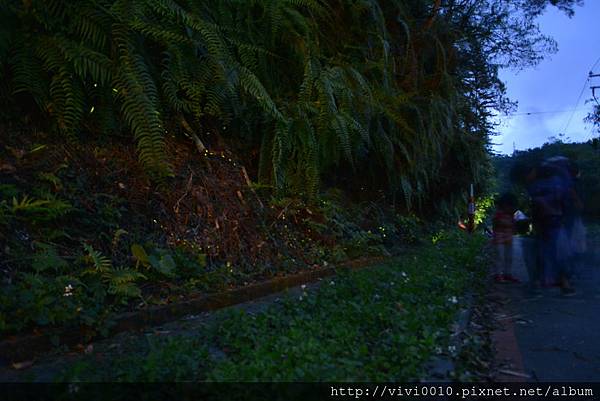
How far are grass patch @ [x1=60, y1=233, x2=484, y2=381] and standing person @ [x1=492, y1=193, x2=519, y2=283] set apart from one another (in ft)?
9.35

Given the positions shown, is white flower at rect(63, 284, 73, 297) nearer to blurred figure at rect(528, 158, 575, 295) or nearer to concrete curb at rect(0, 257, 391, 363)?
concrete curb at rect(0, 257, 391, 363)

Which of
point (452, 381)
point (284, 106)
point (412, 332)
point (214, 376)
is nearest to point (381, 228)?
point (284, 106)

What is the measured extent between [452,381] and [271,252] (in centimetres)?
361

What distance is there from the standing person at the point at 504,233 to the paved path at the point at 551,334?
0.74 metres

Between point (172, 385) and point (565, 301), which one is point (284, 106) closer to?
point (565, 301)

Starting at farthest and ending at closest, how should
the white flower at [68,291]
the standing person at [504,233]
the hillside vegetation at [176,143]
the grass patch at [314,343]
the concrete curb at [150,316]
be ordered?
the standing person at [504,233], the hillside vegetation at [176,143], the white flower at [68,291], the concrete curb at [150,316], the grass patch at [314,343]

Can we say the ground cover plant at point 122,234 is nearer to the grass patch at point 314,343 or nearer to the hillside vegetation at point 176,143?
the hillside vegetation at point 176,143

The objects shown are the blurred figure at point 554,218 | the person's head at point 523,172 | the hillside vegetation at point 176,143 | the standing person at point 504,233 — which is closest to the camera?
the hillside vegetation at point 176,143

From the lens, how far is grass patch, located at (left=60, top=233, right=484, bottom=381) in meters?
3.06

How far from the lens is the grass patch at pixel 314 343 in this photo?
121 inches

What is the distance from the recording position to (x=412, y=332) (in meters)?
4.28

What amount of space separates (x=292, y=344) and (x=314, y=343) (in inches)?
5.8

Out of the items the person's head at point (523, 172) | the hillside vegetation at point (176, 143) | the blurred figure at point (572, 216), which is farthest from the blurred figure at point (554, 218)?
the hillside vegetation at point (176, 143)

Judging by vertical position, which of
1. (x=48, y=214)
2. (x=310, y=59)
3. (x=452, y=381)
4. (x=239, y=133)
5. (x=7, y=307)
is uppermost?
(x=310, y=59)
